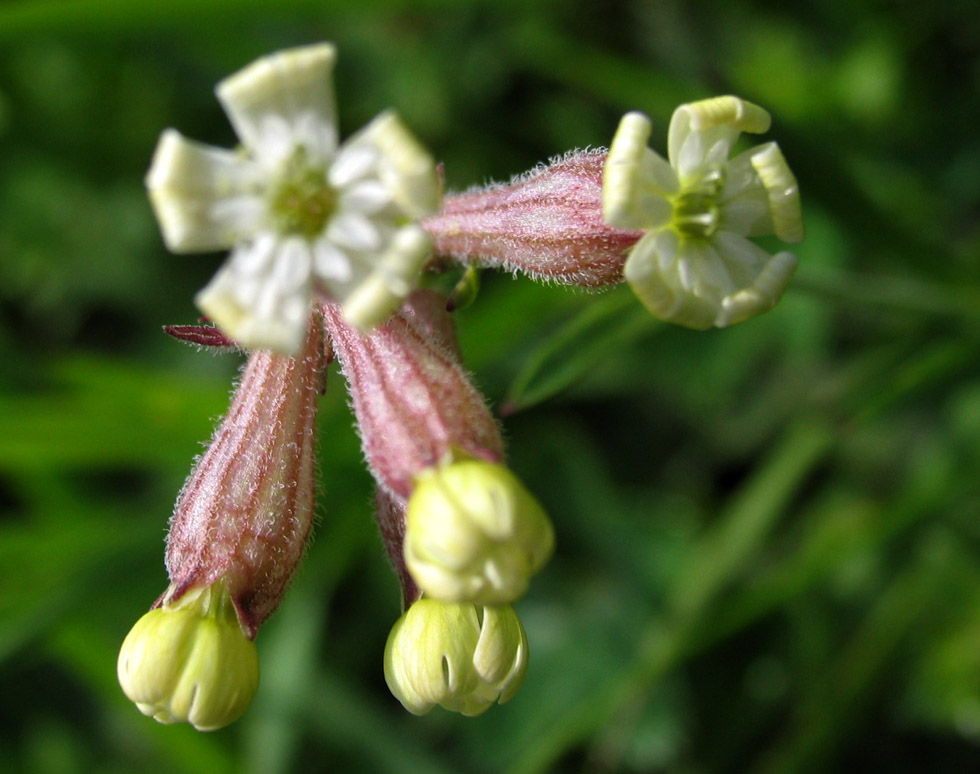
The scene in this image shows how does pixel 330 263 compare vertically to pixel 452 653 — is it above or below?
above

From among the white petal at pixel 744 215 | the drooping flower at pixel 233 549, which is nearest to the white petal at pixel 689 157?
the white petal at pixel 744 215

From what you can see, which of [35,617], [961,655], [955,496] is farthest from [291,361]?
[961,655]

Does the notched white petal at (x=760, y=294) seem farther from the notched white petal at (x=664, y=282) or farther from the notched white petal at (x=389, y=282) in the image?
the notched white petal at (x=389, y=282)

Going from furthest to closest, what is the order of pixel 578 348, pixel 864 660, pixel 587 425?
pixel 587 425
pixel 864 660
pixel 578 348

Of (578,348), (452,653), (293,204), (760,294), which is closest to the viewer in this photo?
(293,204)

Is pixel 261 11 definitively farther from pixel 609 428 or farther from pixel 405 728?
pixel 405 728

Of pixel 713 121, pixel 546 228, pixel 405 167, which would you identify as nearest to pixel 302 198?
pixel 405 167

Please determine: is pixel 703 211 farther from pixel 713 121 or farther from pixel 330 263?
pixel 330 263
